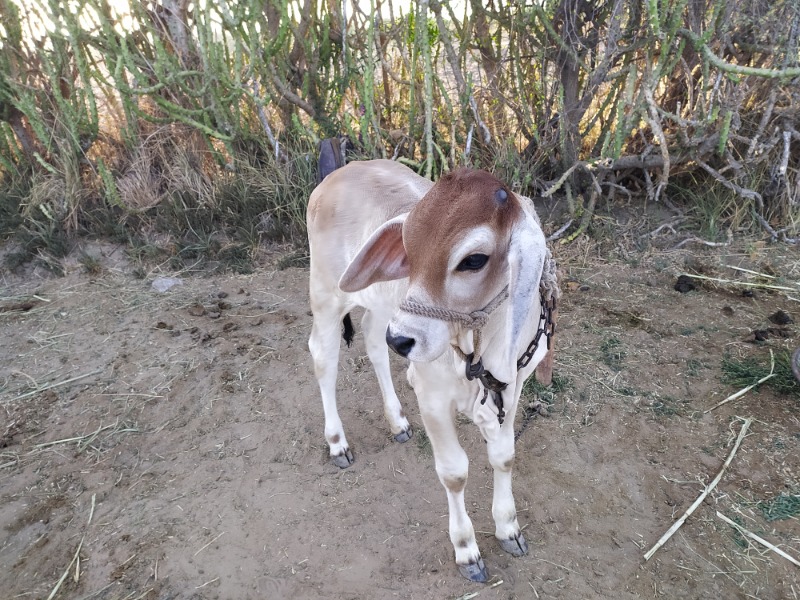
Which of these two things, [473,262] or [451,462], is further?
[451,462]

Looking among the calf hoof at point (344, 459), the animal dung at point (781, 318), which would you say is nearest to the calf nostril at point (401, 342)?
the calf hoof at point (344, 459)

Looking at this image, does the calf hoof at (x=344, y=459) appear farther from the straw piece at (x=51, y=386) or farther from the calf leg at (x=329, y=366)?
the straw piece at (x=51, y=386)

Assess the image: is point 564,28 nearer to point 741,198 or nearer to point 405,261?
point 741,198

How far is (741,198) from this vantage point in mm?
4742

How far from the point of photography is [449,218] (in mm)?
1486

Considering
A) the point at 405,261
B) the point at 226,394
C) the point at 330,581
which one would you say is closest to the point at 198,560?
the point at 330,581

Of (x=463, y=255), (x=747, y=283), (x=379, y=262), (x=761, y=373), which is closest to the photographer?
(x=463, y=255)

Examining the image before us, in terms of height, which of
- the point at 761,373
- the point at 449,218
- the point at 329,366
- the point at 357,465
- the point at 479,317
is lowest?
the point at 357,465

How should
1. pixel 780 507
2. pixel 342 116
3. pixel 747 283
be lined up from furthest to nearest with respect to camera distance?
pixel 342 116
pixel 747 283
pixel 780 507

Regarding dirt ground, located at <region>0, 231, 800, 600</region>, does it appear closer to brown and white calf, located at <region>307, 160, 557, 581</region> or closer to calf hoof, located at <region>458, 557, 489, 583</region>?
calf hoof, located at <region>458, 557, 489, 583</region>

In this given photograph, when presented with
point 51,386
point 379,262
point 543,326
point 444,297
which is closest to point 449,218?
point 444,297

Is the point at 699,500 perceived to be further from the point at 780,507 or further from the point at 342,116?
the point at 342,116

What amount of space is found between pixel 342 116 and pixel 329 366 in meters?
3.37

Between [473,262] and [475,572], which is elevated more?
[473,262]
